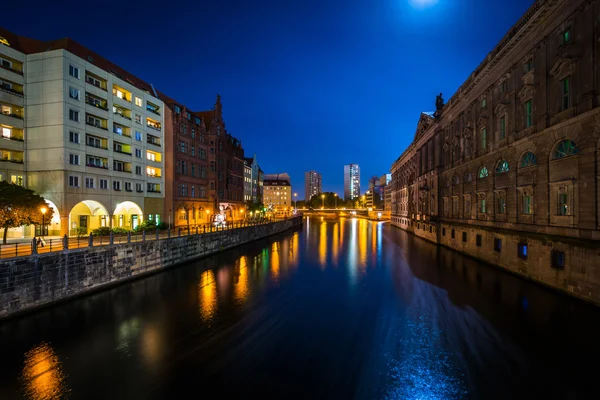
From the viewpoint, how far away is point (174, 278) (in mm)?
26781

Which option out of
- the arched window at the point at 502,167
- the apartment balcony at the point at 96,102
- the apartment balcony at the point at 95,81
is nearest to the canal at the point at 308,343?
the arched window at the point at 502,167

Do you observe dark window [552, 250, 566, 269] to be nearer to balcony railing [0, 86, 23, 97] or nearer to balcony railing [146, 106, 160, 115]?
balcony railing [0, 86, 23, 97]

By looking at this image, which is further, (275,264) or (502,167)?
(275,264)

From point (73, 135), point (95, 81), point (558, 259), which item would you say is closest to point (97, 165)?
point (73, 135)

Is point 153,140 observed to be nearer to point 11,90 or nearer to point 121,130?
point 121,130

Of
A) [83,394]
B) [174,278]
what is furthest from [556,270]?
[174,278]

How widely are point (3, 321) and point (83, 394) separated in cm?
989

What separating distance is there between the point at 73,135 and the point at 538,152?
Result: 4511 centimetres

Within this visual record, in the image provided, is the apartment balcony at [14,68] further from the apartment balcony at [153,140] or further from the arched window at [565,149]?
the arched window at [565,149]

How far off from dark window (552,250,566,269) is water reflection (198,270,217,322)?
887 inches

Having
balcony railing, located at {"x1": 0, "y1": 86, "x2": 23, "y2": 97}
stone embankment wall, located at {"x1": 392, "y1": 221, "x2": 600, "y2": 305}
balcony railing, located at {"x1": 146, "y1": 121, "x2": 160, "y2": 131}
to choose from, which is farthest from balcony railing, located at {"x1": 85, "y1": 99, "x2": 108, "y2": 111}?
stone embankment wall, located at {"x1": 392, "y1": 221, "x2": 600, "y2": 305}

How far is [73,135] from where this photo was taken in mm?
33750

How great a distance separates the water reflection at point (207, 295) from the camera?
718 inches

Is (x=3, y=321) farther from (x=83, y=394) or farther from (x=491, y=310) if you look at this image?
(x=491, y=310)
